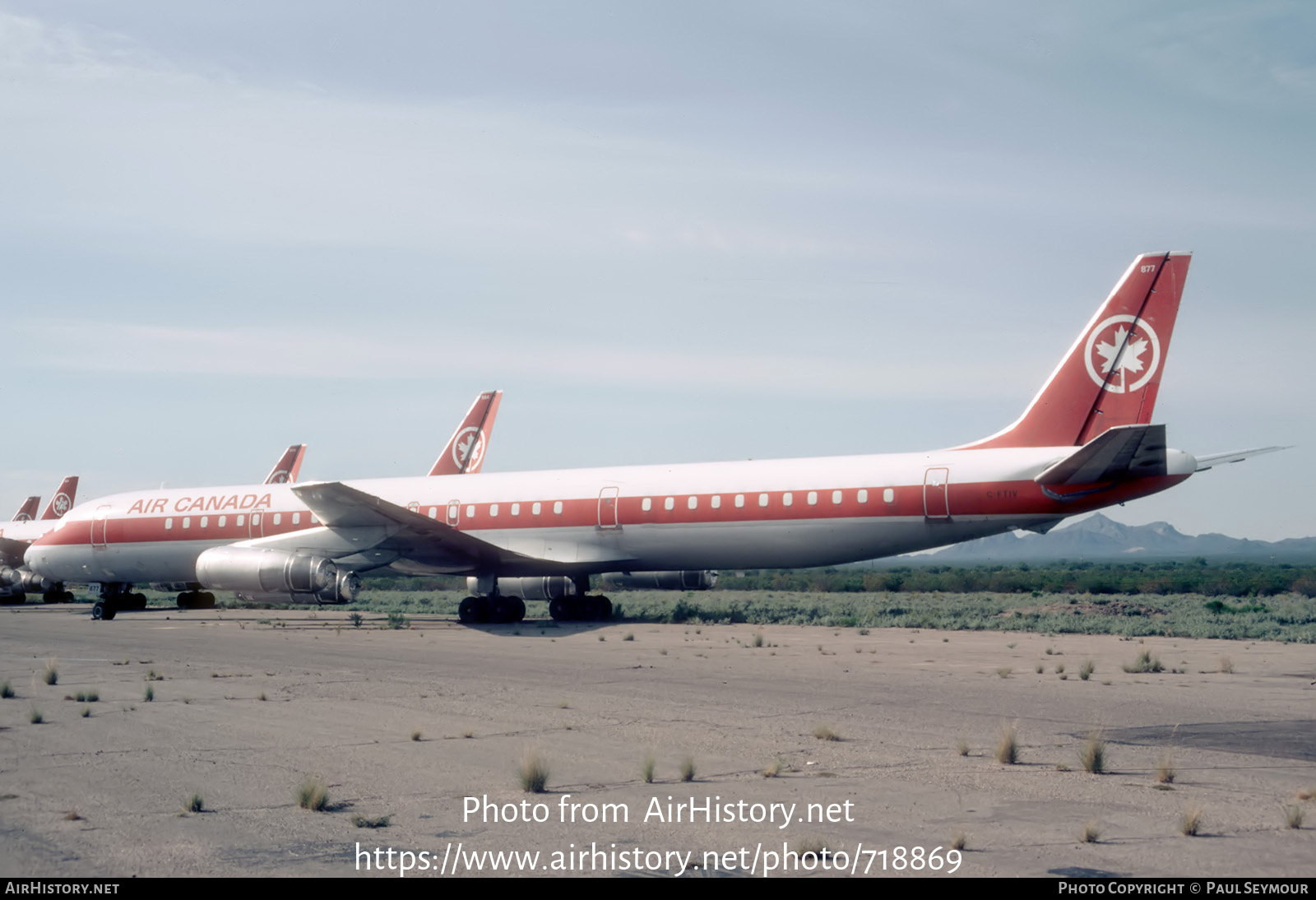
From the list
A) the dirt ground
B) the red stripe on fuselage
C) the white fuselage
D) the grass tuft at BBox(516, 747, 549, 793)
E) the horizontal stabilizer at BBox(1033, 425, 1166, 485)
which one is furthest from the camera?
the white fuselage

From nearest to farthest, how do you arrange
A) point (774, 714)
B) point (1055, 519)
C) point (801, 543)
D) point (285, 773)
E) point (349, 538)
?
point (285, 773) → point (774, 714) → point (1055, 519) → point (801, 543) → point (349, 538)

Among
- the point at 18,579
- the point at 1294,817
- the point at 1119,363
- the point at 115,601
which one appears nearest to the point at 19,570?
the point at 18,579

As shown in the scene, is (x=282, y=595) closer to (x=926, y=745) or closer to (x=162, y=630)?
(x=162, y=630)

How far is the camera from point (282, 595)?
25844 mm

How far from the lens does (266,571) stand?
85.3 feet

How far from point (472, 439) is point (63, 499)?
36291mm

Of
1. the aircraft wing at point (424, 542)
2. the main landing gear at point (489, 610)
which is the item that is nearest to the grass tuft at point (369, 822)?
the aircraft wing at point (424, 542)

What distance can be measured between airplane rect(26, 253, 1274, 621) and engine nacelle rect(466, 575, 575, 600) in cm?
27

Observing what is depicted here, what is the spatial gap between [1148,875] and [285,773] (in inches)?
249

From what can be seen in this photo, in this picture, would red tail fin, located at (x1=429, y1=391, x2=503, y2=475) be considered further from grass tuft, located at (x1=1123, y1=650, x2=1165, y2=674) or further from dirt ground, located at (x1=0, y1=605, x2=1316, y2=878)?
grass tuft, located at (x1=1123, y1=650, x2=1165, y2=674)

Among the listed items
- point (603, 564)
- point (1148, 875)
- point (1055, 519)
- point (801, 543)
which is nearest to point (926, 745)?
point (1148, 875)

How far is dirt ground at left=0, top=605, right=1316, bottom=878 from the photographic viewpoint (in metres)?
6.52

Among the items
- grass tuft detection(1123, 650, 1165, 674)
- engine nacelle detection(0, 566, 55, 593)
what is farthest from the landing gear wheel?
engine nacelle detection(0, 566, 55, 593)
